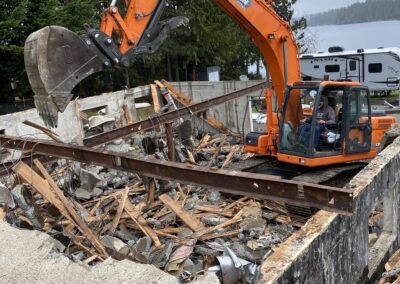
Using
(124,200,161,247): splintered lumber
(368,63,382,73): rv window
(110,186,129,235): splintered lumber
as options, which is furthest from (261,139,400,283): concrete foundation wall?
(368,63,382,73): rv window

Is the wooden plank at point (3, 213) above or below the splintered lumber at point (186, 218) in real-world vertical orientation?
above

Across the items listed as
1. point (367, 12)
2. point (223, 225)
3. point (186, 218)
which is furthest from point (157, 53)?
point (367, 12)

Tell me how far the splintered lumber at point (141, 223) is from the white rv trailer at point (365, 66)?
22213 mm

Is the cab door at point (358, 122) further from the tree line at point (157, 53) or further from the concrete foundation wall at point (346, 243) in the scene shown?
the tree line at point (157, 53)

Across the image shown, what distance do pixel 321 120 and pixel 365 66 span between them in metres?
22.0

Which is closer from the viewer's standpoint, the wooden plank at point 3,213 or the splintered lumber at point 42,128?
the wooden plank at point 3,213

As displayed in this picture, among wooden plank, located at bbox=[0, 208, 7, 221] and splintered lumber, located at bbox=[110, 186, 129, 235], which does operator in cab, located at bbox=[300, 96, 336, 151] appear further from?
wooden plank, located at bbox=[0, 208, 7, 221]

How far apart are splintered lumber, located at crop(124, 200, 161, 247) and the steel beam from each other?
257cm

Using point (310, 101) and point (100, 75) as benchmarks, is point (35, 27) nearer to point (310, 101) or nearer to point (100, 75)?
point (100, 75)

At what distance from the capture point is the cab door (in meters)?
8.88

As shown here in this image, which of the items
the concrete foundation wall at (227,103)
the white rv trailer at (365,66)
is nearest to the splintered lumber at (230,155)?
the concrete foundation wall at (227,103)

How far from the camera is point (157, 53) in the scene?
89.8 feet

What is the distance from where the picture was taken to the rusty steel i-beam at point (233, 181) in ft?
13.9

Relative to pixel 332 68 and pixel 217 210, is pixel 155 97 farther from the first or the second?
pixel 332 68
